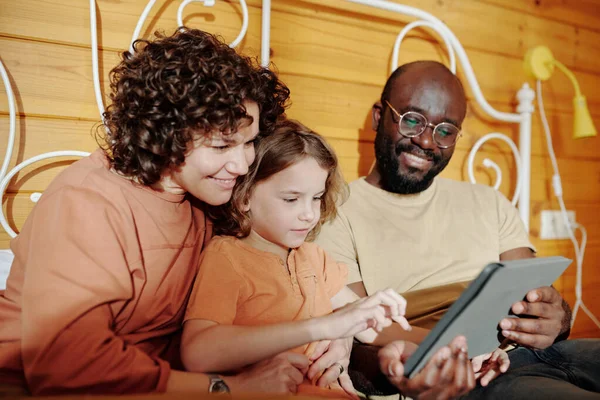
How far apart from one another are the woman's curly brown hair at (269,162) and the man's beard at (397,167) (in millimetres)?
336

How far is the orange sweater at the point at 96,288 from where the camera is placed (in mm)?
798

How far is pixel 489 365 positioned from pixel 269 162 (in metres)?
0.67

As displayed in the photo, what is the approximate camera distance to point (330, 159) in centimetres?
115

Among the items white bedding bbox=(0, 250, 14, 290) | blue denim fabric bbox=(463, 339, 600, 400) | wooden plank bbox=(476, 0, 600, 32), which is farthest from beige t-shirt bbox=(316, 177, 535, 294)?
wooden plank bbox=(476, 0, 600, 32)

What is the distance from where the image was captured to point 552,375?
1.23 metres

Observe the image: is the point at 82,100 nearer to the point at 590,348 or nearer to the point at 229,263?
the point at 229,263

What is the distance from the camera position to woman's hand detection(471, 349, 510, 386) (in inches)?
43.8

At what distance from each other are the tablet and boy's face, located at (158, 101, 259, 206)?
472 mm

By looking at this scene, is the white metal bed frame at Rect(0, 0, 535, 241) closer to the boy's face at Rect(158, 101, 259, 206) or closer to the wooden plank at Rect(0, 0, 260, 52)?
the wooden plank at Rect(0, 0, 260, 52)

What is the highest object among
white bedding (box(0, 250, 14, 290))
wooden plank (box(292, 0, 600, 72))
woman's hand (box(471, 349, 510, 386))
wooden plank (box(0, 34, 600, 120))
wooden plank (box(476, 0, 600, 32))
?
wooden plank (box(476, 0, 600, 32))

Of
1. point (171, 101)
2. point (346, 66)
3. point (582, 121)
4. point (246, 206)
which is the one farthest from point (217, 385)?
point (582, 121)

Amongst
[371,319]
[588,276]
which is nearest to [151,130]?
[371,319]

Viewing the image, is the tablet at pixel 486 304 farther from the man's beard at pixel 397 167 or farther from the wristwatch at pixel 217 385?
the man's beard at pixel 397 167

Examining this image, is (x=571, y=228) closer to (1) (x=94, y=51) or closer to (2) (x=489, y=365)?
(2) (x=489, y=365)
